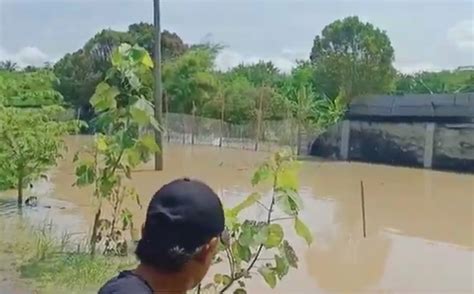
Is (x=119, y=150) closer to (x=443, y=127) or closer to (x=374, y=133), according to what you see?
(x=443, y=127)

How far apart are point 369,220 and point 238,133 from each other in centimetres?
1466

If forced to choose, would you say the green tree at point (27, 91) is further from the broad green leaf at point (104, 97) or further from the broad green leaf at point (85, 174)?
the broad green leaf at point (104, 97)

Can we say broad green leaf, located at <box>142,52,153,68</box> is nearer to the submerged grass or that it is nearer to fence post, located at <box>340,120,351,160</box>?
the submerged grass

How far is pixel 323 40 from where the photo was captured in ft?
107

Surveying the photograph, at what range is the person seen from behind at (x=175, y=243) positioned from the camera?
1.06 metres

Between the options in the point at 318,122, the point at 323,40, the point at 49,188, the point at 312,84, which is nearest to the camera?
the point at 49,188

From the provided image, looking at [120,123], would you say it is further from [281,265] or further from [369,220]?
[369,220]

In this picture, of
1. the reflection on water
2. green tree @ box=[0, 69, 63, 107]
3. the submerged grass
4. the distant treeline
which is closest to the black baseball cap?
the submerged grass

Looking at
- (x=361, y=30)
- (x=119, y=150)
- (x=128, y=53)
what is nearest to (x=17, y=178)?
(x=119, y=150)

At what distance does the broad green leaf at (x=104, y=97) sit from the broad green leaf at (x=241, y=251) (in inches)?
61.8

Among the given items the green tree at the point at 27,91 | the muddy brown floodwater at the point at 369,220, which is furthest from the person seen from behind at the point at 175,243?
the green tree at the point at 27,91

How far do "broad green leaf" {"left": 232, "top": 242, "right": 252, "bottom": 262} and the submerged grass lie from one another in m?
2.07

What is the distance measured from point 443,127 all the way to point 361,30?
1194 cm

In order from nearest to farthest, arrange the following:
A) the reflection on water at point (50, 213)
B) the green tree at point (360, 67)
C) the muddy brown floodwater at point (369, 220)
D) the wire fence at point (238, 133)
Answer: the muddy brown floodwater at point (369, 220)
the reflection on water at point (50, 213)
the green tree at point (360, 67)
the wire fence at point (238, 133)
